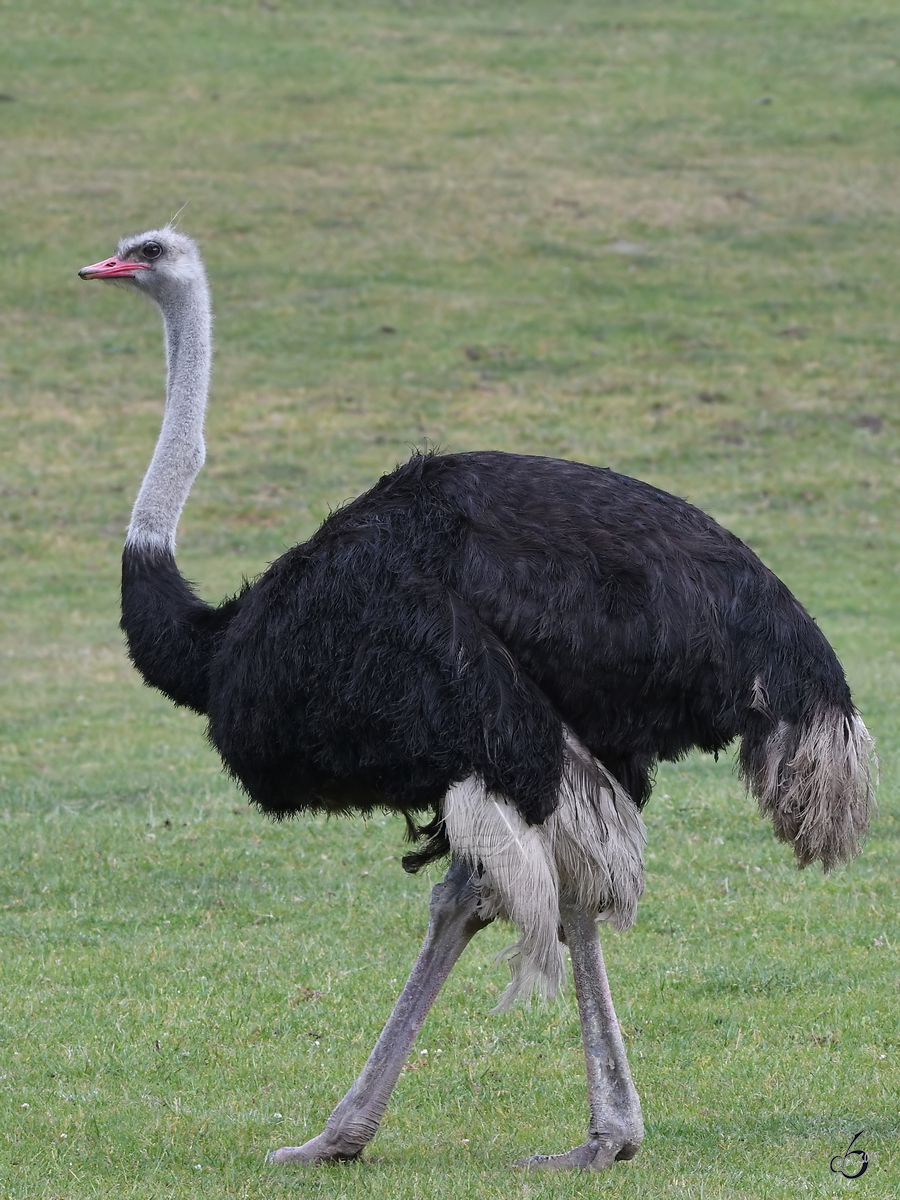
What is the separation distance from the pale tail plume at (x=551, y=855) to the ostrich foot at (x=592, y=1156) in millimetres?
503

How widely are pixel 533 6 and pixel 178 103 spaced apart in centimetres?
1193

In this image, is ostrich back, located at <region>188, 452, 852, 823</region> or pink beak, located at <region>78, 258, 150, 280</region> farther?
pink beak, located at <region>78, 258, 150, 280</region>

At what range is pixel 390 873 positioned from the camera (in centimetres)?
855

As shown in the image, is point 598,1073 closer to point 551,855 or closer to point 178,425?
point 551,855

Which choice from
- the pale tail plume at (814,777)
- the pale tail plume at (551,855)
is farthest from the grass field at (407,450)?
the pale tail plume at (814,777)

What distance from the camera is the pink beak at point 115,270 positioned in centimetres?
667

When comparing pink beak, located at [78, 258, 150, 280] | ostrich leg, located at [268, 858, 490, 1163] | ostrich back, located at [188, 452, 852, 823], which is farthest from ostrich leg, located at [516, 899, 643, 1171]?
pink beak, located at [78, 258, 150, 280]

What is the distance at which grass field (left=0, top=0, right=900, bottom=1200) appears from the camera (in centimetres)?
578

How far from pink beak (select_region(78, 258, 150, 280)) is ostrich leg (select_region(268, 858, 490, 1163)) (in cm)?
280

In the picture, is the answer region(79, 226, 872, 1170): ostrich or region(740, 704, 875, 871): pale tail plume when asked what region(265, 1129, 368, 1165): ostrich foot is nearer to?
region(79, 226, 872, 1170): ostrich

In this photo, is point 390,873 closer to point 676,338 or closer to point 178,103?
point 676,338

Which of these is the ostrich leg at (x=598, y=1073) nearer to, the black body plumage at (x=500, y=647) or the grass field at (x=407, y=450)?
the grass field at (x=407, y=450)
